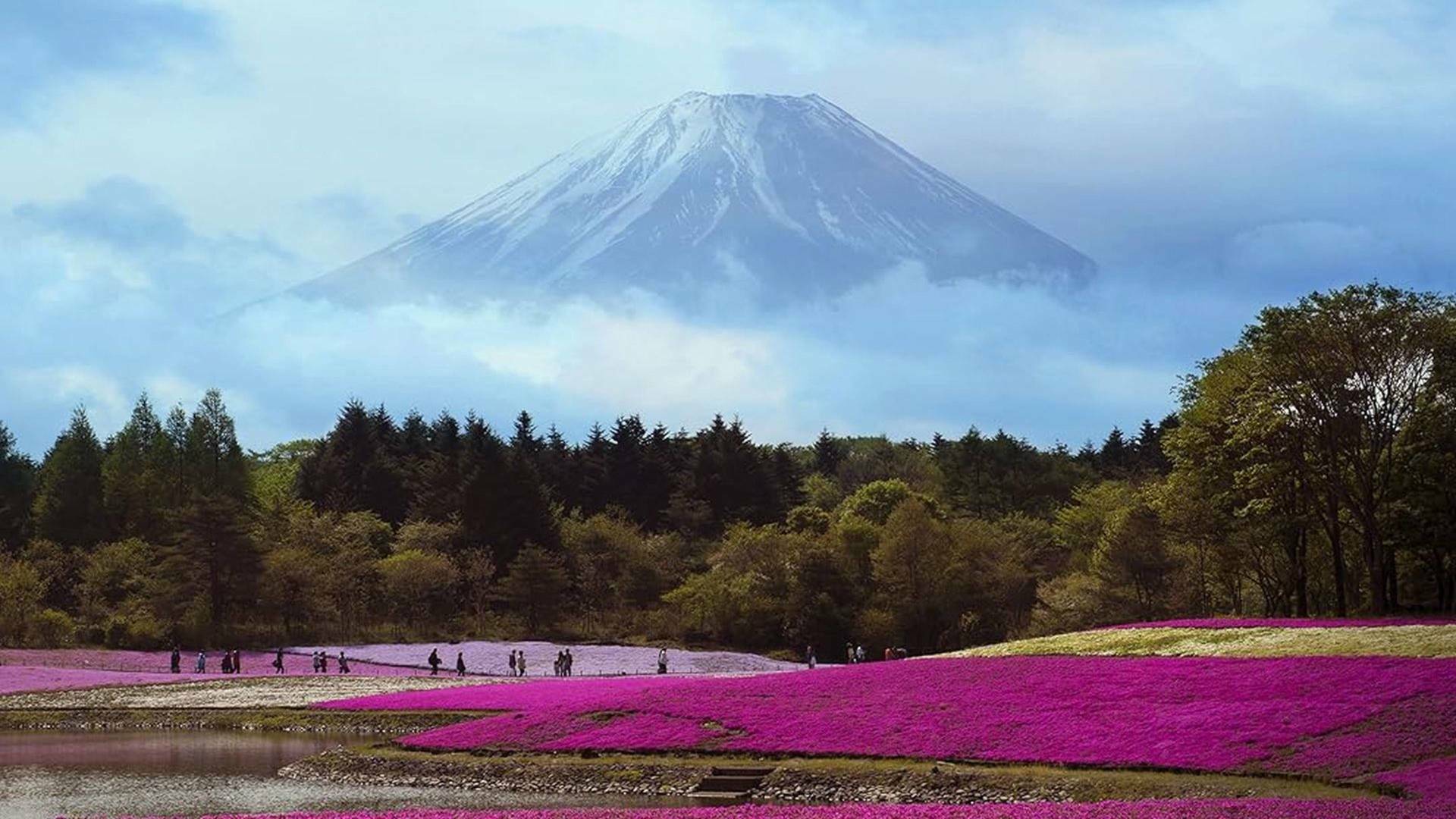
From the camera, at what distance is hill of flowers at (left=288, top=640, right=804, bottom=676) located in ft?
254

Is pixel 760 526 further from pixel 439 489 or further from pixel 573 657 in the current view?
pixel 573 657

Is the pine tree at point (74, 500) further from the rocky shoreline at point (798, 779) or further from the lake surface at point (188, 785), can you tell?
the rocky shoreline at point (798, 779)

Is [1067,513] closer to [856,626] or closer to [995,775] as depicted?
[856,626]

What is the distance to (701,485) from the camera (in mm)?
127062

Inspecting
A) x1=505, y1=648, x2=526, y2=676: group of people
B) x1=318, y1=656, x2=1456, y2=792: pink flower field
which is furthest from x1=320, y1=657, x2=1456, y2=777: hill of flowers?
x1=505, y1=648, x2=526, y2=676: group of people

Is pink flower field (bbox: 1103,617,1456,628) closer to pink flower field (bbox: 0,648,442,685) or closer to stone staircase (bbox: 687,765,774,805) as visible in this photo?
stone staircase (bbox: 687,765,774,805)

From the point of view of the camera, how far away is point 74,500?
11462 centimetres

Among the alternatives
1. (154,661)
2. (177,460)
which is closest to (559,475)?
(177,460)

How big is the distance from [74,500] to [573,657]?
5316 cm

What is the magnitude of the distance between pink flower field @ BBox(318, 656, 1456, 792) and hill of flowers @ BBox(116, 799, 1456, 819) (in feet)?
19.6

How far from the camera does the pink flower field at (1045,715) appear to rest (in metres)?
33.1

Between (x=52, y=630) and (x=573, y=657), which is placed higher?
(x=52, y=630)

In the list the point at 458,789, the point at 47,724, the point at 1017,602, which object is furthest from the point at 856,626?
the point at 458,789

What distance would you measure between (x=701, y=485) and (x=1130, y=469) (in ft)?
139
